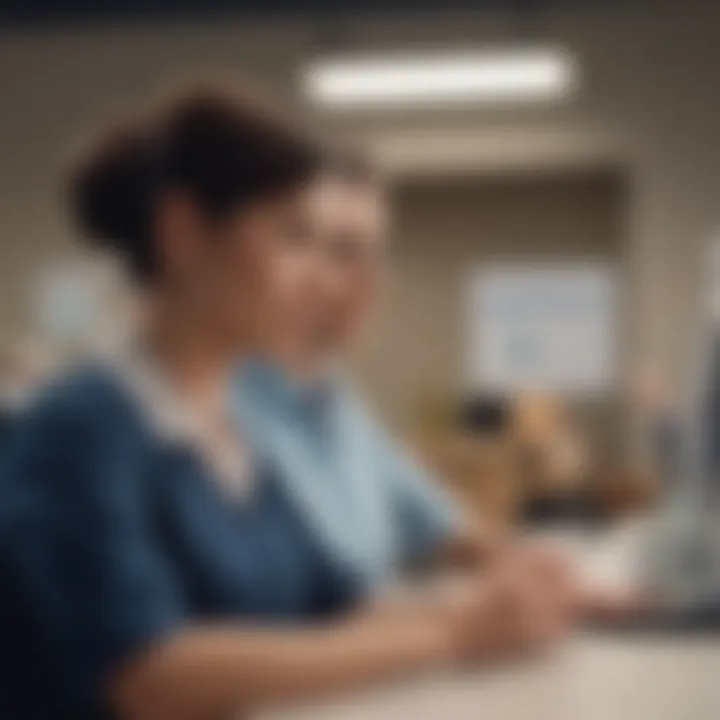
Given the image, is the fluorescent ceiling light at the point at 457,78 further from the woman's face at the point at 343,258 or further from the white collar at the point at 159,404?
the white collar at the point at 159,404

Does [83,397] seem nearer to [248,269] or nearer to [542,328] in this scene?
[248,269]

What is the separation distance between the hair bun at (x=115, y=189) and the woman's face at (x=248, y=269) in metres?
0.04

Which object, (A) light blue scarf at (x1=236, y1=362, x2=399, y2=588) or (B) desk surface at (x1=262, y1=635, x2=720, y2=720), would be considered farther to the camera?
(A) light blue scarf at (x1=236, y1=362, x2=399, y2=588)

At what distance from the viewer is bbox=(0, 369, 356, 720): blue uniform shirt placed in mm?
1099

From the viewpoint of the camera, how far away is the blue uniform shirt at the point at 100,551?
1099mm

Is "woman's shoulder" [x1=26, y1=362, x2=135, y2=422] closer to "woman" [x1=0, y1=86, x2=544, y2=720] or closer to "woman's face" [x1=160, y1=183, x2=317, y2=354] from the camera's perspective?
"woman" [x1=0, y1=86, x2=544, y2=720]

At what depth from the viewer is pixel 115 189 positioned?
117 centimetres

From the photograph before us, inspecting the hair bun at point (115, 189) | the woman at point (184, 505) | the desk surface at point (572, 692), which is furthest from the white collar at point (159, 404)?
the desk surface at point (572, 692)

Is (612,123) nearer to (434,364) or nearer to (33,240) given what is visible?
(434,364)

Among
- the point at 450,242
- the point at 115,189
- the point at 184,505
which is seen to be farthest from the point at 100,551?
the point at 450,242

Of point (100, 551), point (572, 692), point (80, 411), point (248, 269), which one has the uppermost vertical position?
point (248, 269)

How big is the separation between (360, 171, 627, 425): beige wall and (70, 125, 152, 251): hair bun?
0.26 metres

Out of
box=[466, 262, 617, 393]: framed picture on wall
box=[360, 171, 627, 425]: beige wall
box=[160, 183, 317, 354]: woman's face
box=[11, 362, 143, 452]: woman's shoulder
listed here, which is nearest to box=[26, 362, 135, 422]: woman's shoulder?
box=[11, 362, 143, 452]: woman's shoulder

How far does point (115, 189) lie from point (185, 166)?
0.09 meters
